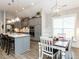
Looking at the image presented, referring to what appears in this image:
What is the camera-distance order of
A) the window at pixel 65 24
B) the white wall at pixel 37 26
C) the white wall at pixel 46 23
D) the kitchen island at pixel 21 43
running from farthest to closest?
the white wall at pixel 37 26 < the white wall at pixel 46 23 < the window at pixel 65 24 < the kitchen island at pixel 21 43

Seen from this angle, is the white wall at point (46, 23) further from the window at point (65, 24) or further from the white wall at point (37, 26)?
the white wall at point (37, 26)

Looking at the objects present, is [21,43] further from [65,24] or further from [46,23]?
[65,24]

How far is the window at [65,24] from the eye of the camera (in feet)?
20.0

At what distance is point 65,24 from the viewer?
6484 millimetres

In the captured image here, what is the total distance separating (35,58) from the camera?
384cm

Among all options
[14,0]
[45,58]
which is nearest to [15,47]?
[45,58]

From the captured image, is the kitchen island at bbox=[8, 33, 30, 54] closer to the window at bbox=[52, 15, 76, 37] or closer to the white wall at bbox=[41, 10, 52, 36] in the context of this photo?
the white wall at bbox=[41, 10, 52, 36]

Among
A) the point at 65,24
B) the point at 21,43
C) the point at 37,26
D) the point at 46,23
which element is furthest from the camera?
the point at 37,26

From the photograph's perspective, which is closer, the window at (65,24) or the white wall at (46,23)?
the window at (65,24)

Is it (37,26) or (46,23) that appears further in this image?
(37,26)

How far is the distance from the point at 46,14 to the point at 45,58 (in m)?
4.38

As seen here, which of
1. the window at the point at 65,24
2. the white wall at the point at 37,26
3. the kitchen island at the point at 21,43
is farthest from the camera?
the white wall at the point at 37,26

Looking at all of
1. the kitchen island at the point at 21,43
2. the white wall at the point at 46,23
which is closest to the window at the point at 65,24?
the white wall at the point at 46,23

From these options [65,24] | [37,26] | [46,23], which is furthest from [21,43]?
[37,26]
